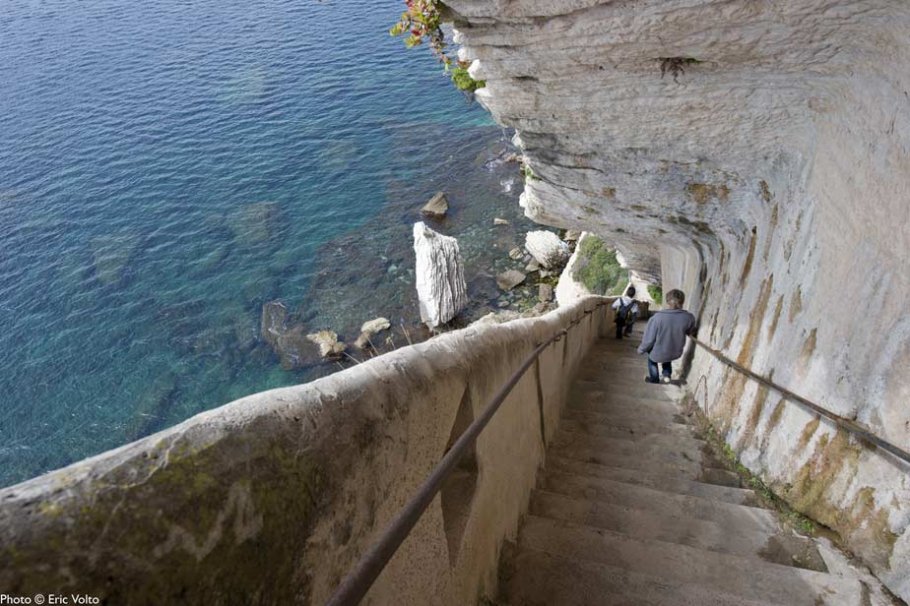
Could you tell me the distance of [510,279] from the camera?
918 inches

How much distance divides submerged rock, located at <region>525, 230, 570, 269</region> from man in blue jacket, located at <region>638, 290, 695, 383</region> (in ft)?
49.8

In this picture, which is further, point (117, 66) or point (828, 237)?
point (117, 66)

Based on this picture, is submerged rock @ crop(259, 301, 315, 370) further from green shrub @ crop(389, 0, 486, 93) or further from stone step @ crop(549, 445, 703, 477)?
stone step @ crop(549, 445, 703, 477)

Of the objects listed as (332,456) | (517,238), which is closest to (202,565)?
(332,456)

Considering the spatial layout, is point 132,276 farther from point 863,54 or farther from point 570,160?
point 863,54

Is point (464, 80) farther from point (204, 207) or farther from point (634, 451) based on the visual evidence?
point (204, 207)

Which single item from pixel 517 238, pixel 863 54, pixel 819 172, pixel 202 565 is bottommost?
pixel 517 238

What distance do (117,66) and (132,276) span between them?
23.4 m

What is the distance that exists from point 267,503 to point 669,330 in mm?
7473

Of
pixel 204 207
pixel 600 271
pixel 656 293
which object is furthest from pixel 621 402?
pixel 204 207

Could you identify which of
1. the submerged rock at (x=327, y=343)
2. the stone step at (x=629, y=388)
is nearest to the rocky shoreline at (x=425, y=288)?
the submerged rock at (x=327, y=343)

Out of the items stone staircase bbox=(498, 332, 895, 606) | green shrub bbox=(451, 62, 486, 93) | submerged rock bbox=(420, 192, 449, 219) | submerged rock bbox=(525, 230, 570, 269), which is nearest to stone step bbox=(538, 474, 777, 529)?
stone staircase bbox=(498, 332, 895, 606)

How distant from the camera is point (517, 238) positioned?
25.3 metres

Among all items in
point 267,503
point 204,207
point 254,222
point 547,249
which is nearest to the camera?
point 267,503
